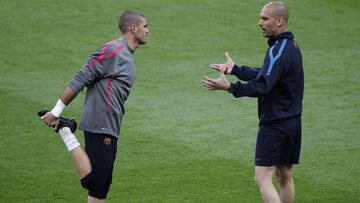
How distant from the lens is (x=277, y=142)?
26.6ft

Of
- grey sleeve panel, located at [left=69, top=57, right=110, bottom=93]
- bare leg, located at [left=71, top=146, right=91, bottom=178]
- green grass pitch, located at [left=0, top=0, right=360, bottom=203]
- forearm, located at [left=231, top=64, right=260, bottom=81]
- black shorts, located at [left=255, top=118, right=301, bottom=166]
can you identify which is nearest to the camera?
grey sleeve panel, located at [left=69, top=57, right=110, bottom=93]

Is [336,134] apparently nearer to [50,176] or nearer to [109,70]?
[50,176]

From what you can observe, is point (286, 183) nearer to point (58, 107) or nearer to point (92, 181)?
point (92, 181)

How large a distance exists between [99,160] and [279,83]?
73.2 inches

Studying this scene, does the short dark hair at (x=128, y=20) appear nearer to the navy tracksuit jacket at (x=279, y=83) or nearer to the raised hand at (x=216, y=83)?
the raised hand at (x=216, y=83)

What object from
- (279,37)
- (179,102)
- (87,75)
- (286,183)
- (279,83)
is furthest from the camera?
(179,102)

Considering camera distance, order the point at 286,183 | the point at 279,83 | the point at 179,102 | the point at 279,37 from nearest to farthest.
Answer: the point at 279,83 → the point at 279,37 → the point at 286,183 → the point at 179,102

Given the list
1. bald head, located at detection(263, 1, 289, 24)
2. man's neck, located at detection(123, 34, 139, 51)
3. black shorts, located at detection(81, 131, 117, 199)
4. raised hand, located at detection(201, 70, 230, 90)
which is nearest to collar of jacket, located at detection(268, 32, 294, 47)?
bald head, located at detection(263, 1, 289, 24)

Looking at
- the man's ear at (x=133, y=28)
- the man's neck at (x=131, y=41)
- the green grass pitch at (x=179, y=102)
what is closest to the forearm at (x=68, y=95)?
the man's neck at (x=131, y=41)

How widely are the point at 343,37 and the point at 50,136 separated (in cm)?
756

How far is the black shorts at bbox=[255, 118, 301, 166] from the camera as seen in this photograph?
809 centimetres

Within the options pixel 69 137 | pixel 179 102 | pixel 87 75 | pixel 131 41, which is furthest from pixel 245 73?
pixel 179 102

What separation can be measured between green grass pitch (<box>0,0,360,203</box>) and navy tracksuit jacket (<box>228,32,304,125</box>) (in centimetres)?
153

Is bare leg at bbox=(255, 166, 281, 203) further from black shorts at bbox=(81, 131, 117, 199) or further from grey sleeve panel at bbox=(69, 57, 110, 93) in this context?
grey sleeve panel at bbox=(69, 57, 110, 93)
